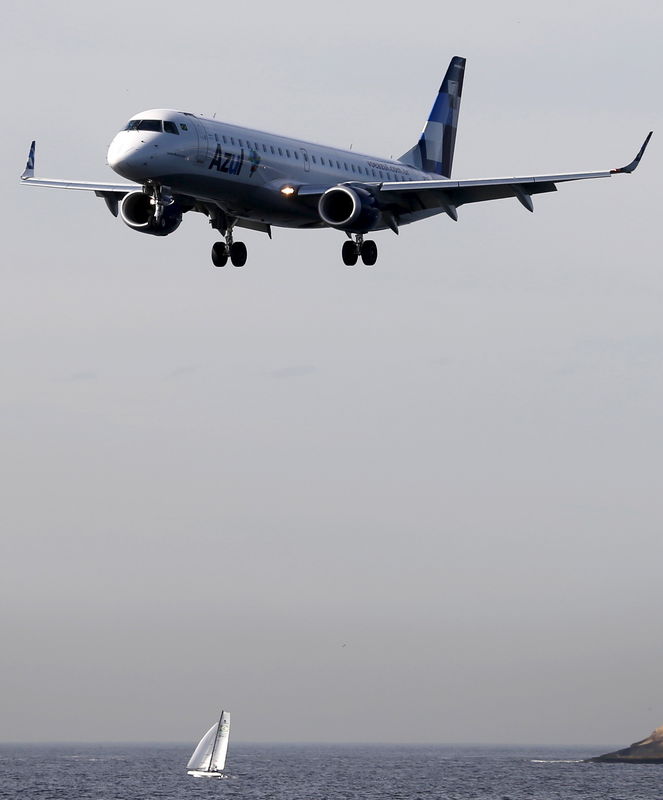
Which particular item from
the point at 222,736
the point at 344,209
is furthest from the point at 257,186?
the point at 222,736

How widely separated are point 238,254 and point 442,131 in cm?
2251

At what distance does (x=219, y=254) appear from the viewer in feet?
206

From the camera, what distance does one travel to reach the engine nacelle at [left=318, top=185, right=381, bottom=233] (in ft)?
190

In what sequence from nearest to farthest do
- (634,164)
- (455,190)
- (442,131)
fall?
1. (634,164)
2. (455,190)
3. (442,131)

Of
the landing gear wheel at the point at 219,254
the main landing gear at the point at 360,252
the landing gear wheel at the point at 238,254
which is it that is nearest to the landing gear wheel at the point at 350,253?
the main landing gear at the point at 360,252

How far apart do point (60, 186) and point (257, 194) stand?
11769 millimetres

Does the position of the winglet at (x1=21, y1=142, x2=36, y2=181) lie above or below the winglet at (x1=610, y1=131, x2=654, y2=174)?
above

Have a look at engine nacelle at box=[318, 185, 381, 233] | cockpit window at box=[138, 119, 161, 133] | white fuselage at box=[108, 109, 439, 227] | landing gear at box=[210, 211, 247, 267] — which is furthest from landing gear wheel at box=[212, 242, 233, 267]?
cockpit window at box=[138, 119, 161, 133]

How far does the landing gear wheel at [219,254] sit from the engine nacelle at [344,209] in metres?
6.06

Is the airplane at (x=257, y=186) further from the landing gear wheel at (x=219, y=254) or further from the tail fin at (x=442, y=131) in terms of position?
the tail fin at (x=442, y=131)

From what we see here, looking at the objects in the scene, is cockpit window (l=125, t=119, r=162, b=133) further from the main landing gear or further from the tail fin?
the tail fin

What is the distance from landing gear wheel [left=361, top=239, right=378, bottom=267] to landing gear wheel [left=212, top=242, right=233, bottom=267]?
5743 millimetres

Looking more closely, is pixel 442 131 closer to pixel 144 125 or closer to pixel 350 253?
pixel 350 253

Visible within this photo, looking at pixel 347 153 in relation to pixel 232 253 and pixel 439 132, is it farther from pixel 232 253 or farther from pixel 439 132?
pixel 439 132
